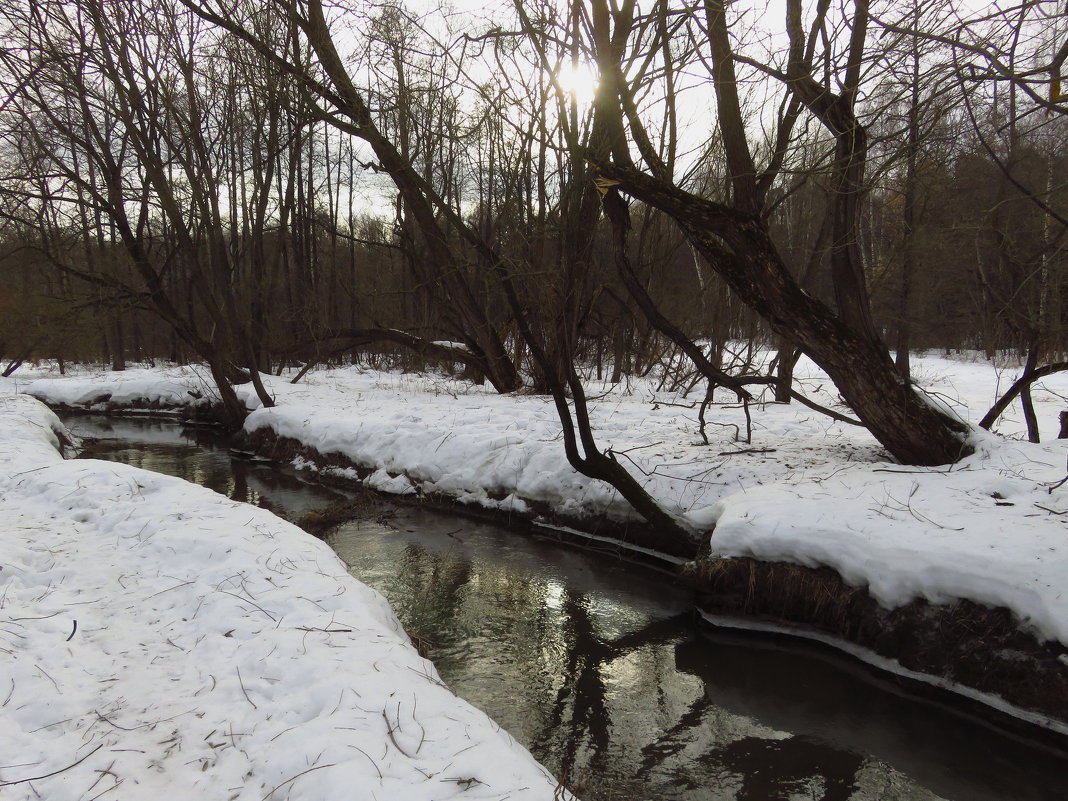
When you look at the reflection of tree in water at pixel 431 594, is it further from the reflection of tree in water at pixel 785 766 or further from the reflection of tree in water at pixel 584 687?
the reflection of tree in water at pixel 785 766

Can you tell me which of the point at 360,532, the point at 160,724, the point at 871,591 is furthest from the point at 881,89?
the point at 360,532

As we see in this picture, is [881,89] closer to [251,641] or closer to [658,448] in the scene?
[658,448]

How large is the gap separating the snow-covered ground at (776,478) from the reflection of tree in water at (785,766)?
5.51ft

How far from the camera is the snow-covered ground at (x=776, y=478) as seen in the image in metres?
5.02

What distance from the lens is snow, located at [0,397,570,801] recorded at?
8.46ft

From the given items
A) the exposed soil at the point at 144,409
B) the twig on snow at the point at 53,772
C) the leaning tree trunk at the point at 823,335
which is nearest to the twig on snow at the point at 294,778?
the twig on snow at the point at 53,772

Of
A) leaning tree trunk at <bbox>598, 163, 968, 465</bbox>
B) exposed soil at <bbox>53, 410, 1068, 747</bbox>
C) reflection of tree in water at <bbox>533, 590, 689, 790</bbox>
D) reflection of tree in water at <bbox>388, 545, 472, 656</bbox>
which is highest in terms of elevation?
leaning tree trunk at <bbox>598, 163, 968, 465</bbox>

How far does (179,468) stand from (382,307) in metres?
15.5

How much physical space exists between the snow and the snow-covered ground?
3764 mm

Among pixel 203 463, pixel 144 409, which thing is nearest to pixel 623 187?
pixel 203 463

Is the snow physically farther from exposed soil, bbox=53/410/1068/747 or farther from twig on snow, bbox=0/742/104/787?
exposed soil, bbox=53/410/1068/747

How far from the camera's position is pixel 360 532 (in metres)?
8.30

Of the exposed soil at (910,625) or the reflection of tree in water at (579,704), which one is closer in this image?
the reflection of tree in water at (579,704)

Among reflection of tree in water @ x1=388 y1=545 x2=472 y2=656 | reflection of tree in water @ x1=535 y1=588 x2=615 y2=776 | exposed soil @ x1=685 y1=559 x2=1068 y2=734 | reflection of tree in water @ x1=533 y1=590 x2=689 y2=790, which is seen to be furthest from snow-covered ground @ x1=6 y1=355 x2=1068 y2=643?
reflection of tree in water @ x1=388 y1=545 x2=472 y2=656
